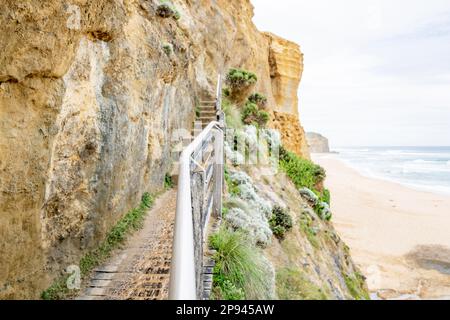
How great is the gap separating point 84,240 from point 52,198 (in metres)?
0.84

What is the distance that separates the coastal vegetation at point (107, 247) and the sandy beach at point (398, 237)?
28.5 feet

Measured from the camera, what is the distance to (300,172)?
12219 mm

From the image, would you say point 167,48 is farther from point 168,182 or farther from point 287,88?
point 287,88

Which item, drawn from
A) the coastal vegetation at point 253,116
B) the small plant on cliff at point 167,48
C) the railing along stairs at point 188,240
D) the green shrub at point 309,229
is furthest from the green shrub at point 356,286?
the small plant on cliff at point 167,48

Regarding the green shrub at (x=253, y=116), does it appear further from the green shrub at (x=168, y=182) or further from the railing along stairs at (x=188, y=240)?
the railing along stairs at (x=188, y=240)

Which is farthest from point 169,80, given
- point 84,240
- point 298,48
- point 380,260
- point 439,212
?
point 439,212

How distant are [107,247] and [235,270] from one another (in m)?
2.03

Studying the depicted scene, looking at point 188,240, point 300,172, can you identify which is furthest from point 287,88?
point 188,240

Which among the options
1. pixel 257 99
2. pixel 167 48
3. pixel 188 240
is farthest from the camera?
pixel 257 99

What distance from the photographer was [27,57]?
284 centimetres

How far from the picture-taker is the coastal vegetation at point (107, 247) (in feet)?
11.5

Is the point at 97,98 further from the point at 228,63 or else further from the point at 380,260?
the point at 380,260

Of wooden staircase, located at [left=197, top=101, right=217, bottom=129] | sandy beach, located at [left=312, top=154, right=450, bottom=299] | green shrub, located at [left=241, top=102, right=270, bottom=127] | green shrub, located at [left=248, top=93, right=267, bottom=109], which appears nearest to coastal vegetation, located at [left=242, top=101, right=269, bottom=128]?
green shrub, located at [left=241, top=102, right=270, bottom=127]

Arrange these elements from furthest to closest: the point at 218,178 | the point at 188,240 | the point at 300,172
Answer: the point at 300,172 → the point at 218,178 → the point at 188,240
